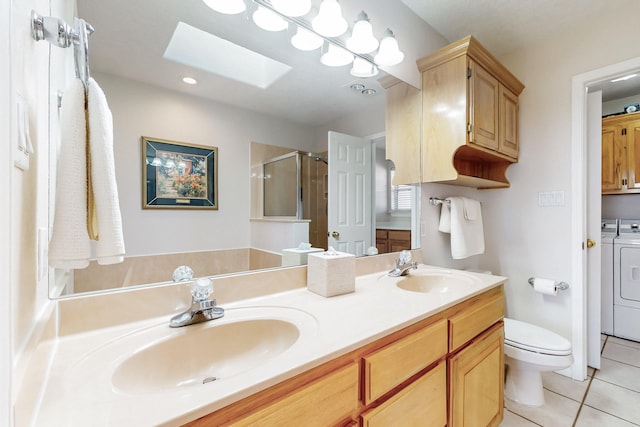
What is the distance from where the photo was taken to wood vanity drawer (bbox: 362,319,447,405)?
0.81 meters

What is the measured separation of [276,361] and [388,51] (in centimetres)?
163

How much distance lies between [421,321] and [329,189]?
797mm

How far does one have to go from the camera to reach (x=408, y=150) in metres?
1.88

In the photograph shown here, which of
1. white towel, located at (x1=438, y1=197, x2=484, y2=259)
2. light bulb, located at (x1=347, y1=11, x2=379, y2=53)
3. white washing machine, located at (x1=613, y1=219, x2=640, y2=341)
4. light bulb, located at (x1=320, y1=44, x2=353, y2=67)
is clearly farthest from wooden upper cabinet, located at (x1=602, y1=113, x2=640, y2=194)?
light bulb, located at (x1=320, y1=44, x2=353, y2=67)

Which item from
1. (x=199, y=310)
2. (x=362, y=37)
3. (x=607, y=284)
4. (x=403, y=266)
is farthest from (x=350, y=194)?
(x=607, y=284)

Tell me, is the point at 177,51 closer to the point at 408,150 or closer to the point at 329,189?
the point at 329,189

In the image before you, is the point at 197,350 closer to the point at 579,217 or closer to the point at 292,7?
the point at 292,7

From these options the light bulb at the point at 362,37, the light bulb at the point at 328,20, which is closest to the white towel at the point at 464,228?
the light bulb at the point at 362,37

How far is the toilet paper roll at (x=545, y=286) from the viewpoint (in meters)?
1.97

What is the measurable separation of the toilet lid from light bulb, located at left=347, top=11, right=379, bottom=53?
1.83 meters

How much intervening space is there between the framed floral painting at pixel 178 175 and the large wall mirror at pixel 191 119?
0.02 meters

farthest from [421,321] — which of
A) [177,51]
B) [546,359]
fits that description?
[177,51]

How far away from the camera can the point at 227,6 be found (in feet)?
3.67

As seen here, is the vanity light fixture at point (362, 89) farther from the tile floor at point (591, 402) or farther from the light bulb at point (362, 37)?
the tile floor at point (591, 402)
